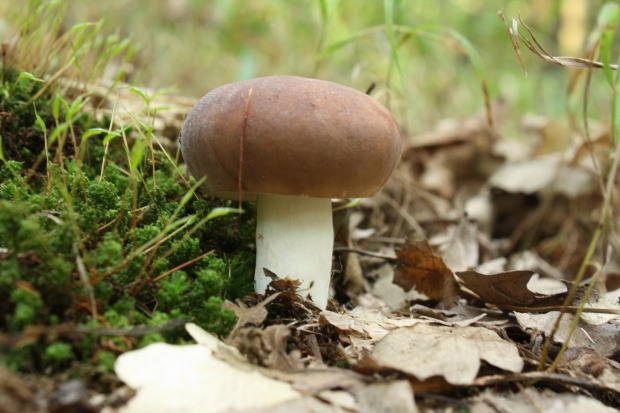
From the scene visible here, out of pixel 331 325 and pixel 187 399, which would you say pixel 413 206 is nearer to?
pixel 331 325

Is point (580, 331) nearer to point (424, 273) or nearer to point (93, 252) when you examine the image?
point (424, 273)

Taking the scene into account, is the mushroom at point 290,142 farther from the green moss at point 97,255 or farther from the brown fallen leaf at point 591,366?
the brown fallen leaf at point 591,366

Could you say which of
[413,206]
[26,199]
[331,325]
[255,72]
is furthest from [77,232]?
[255,72]

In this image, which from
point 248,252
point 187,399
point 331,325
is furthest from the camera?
point 248,252

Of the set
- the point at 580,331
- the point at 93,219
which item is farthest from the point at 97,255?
the point at 580,331

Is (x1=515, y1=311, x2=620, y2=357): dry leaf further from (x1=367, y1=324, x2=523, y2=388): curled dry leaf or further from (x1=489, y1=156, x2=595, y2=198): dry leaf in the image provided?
(x1=489, y1=156, x2=595, y2=198): dry leaf

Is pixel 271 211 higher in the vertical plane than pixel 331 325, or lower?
higher

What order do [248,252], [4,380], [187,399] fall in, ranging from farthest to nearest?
[248,252] < [187,399] < [4,380]

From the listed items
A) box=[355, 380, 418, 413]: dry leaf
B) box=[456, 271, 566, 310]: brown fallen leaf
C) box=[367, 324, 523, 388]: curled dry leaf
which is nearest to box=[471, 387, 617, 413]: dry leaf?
box=[367, 324, 523, 388]: curled dry leaf
